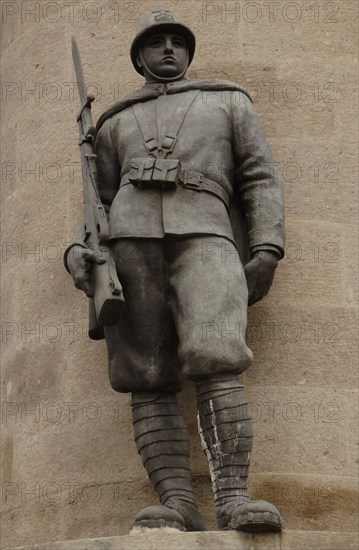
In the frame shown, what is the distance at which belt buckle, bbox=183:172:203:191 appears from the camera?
818 cm

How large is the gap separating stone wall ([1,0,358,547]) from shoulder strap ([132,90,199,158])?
87 centimetres

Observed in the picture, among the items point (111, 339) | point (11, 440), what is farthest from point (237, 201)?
point (11, 440)

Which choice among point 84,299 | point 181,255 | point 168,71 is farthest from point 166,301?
point 168,71

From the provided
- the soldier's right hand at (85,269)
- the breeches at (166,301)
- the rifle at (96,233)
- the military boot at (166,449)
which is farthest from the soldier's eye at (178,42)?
the military boot at (166,449)

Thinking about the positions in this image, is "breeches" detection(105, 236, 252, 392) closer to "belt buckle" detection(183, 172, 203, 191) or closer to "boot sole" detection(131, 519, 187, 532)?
"belt buckle" detection(183, 172, 203, 191)

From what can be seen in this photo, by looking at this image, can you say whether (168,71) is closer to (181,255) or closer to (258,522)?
(181,255)

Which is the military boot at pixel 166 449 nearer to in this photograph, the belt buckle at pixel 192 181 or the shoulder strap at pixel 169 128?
the belt buckle at pixel 192 181

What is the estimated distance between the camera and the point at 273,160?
8.42 meters

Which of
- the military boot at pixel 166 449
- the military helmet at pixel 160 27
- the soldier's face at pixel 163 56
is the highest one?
the military helmet at pixel 160 27

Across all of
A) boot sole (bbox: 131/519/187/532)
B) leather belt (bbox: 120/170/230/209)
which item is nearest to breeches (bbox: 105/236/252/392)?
leather belt (bbox: 120/170/230/209)

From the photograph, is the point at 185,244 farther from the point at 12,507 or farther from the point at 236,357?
the point at 12,507

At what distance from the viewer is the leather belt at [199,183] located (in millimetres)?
8180

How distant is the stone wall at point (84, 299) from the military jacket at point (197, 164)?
67 cm

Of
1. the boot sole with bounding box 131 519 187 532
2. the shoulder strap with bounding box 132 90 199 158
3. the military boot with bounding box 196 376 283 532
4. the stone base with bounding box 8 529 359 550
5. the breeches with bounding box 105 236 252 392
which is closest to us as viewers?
the stone base with bounding box 8 529 359 550
